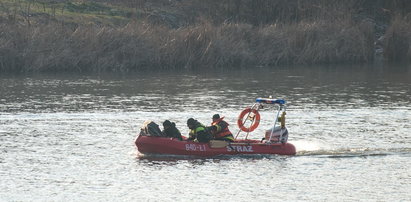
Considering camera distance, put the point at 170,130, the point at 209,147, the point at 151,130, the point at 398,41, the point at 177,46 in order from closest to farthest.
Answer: the point at 209,147
the point at 151,130
the point at 170,130
the point at 177,46
the point at 398,41

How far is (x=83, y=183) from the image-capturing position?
2300 cm

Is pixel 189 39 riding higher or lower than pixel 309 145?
higher

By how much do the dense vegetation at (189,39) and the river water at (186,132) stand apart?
3436mm

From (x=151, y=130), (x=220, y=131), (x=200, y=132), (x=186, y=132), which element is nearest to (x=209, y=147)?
(x=200, y=132)

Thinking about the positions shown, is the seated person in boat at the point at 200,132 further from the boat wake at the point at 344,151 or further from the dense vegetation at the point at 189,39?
the dense vegetation at the point at 189,39

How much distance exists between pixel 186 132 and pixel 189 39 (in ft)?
77.5

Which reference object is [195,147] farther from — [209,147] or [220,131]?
[220,131]

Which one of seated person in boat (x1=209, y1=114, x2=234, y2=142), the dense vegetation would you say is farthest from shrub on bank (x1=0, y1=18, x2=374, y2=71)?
seated person in boat (x1=209, y1=114, x2=234, y2=142)

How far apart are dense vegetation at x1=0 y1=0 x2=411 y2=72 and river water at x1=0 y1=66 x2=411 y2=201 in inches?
135

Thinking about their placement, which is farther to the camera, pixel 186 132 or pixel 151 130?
pixel 186 132

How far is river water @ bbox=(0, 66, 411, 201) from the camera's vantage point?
22.3m

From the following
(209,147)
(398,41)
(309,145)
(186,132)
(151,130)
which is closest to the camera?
(209,147)

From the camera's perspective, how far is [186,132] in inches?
1214

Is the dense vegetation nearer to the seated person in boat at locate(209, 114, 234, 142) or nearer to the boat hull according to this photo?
the boat hull
